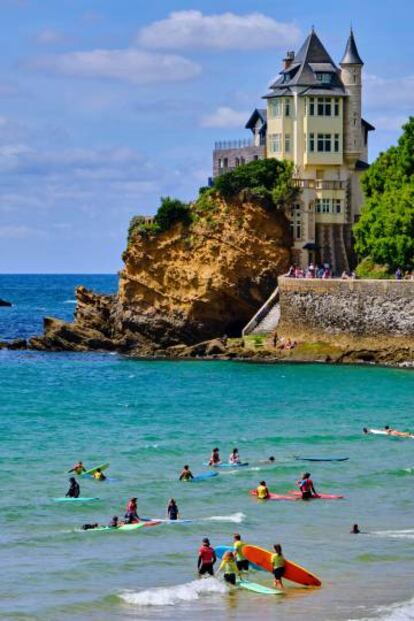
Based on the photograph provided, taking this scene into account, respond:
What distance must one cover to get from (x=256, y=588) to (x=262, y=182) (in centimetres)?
5890

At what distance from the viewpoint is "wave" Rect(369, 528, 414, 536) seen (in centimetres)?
4612

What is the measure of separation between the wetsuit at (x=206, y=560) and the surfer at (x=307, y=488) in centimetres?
1012

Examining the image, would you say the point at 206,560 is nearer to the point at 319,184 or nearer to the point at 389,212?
the point at 389,212

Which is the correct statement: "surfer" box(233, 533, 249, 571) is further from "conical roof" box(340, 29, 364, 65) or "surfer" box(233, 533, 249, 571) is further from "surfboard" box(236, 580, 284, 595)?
"conical roof" box(340, 29, 364, 65)

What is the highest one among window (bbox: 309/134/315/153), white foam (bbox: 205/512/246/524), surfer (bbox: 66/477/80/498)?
window (bbox: 309/134/315/153)

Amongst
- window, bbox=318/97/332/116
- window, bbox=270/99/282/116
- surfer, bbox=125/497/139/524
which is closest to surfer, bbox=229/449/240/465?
surfer, bbox=125/497/139/524

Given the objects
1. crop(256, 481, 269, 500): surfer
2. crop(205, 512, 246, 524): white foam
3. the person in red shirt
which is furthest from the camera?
crop(256, 481, 269, 500): surfer

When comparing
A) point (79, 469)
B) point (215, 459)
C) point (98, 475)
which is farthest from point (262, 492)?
point (79, 469)

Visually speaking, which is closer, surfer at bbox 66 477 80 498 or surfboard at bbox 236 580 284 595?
surfboard at bbox 236 580 284 595

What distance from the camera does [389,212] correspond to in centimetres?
9238

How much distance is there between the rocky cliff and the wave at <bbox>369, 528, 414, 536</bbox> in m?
51.7

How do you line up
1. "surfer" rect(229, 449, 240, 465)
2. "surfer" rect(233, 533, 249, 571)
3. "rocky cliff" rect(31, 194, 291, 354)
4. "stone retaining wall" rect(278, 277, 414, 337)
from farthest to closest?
"rocky cliff" rect(31, 194, 291, 354) → "stone retaining wall" rect(278, 277, 414, 337) → "surfer" rect(229, 449, 240, 465) → "surfer" rect(233, 533, 249, 571)

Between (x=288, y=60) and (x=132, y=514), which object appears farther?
(x=288, y=60)

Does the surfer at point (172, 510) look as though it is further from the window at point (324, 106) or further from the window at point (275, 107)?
the window at point (275, 107)
